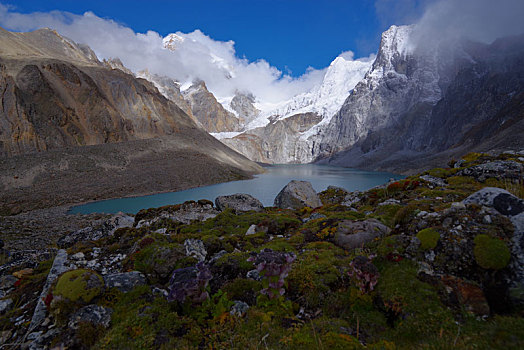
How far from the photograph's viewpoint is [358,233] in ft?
21.9

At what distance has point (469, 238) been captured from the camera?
4.08m

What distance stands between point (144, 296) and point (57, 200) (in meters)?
47.1

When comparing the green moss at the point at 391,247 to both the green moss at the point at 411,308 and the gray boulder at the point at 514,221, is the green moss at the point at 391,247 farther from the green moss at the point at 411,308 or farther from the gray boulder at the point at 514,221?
the gray boulder at the point at 514,221

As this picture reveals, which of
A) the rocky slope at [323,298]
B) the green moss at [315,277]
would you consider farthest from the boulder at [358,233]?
the green moss at [315,277]

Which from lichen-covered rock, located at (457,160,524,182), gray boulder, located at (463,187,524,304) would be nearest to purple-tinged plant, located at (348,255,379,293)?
gray boulder, located at (463,187,524,304)

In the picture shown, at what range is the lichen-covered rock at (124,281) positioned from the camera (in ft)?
15.9

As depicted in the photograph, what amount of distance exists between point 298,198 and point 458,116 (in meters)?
150

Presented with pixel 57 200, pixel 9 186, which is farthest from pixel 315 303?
pixel 9 186

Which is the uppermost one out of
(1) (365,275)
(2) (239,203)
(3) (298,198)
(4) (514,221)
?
(4) (514,221)

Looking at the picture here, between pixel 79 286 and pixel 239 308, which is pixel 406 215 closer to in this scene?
pixel 239 308

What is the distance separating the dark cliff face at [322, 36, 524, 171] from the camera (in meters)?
88.6

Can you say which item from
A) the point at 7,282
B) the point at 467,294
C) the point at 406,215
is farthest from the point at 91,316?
the point at 406,215

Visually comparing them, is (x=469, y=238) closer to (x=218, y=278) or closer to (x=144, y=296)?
(x=218, y=278)

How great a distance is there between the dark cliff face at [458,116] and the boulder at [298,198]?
6971cm
